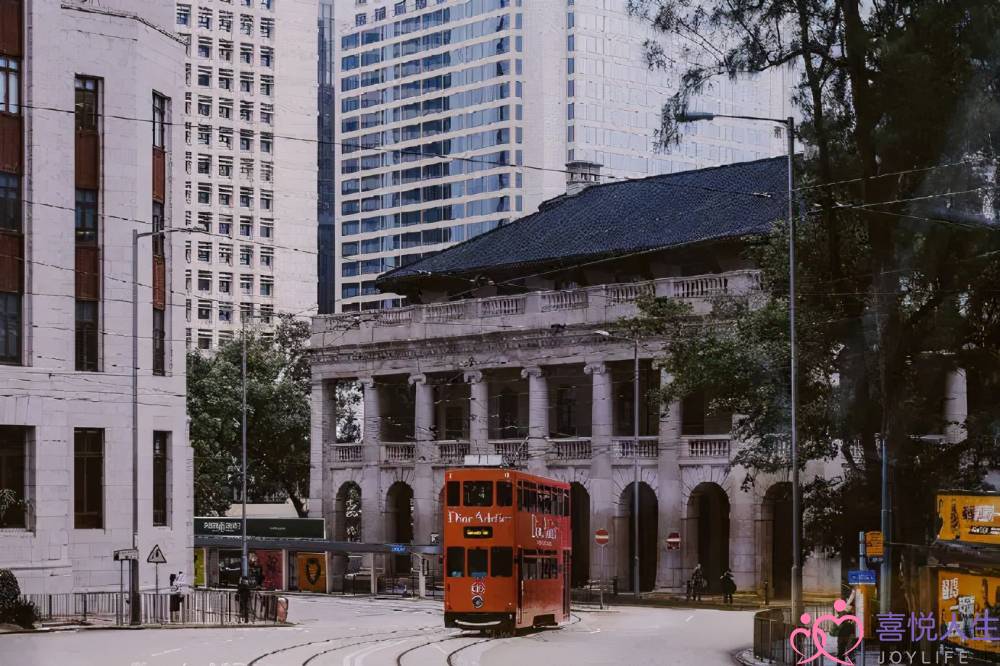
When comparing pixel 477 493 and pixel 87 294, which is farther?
pixel 87 294

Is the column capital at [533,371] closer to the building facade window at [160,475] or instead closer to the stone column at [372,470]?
the stone column at [372,470]

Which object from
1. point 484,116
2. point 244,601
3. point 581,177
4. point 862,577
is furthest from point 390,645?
point 484,116

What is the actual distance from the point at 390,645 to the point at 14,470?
52.4 ft

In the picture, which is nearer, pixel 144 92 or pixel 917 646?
pixel 917 646

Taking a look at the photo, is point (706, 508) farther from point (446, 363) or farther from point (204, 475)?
point (204, 475)

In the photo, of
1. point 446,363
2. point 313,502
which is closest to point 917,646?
point 446,363

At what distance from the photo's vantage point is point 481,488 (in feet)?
153

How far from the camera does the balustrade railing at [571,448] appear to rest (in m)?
79.4

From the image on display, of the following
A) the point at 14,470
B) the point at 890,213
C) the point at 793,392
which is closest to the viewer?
the point at 890,213

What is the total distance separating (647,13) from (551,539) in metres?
18.3

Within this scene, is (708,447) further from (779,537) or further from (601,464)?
(601,464)

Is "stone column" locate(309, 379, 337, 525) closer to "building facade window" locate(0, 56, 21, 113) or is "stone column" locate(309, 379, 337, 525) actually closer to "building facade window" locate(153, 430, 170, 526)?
"building facade window" locate(153, 430, 170, 526)

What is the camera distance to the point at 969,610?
1137 inches

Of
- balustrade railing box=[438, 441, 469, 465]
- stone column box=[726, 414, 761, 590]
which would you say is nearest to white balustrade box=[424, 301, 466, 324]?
balustrade railing box=[438, 441, 469, 465]
